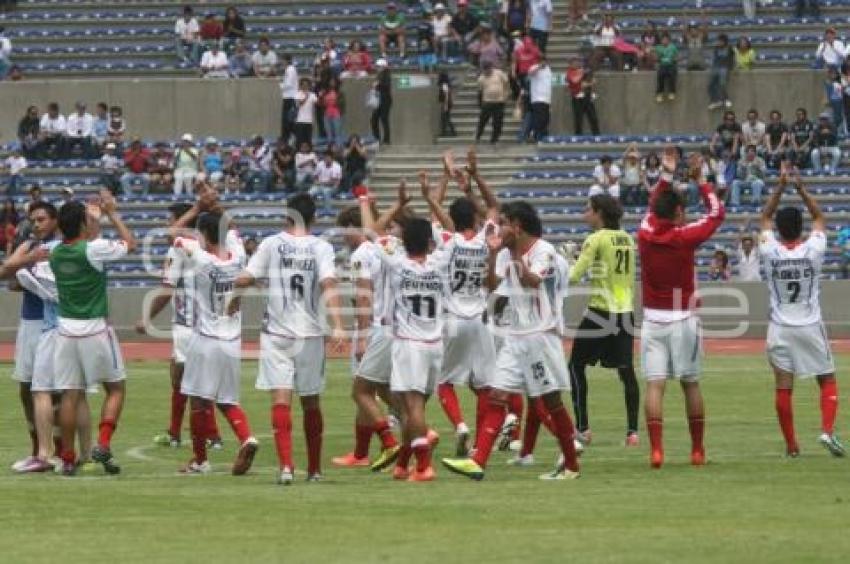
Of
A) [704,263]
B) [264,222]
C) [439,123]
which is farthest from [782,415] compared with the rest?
[439,123]

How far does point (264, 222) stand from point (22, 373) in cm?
2392

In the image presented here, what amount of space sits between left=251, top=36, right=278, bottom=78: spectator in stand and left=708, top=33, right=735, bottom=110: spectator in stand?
8935 millimetres

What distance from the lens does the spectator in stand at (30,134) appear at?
4612 centimetres

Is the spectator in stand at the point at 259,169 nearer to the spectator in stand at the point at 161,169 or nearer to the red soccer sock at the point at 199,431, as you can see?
the spectator in stand at the point at 161,169

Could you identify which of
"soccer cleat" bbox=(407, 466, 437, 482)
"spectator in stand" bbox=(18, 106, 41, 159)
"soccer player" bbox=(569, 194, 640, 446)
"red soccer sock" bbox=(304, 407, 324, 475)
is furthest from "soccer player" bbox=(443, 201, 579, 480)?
"spectator in stand" bbox=(18, 106, 41, 159)

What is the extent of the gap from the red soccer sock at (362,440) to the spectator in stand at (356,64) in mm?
27585

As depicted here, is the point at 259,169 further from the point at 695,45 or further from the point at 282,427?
the point at 282,427

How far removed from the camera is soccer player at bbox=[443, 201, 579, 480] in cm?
1716

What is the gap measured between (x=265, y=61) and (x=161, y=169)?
13.4 ft

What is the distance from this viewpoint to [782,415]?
1898cm

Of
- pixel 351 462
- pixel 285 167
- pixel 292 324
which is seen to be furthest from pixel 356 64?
pixel 292 324

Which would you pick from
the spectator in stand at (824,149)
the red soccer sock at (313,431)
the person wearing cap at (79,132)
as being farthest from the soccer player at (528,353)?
the person wearing cap at (79,132)

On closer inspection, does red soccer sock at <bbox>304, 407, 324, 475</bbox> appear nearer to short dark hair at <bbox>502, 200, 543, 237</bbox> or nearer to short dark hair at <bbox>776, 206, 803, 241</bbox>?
short dark hair at <bbox>502, 200, 543, 237</bbox>

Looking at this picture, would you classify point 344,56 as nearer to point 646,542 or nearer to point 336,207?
point 336,207
